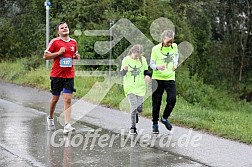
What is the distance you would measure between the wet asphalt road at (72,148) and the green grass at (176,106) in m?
1.52

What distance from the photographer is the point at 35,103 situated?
12594mm

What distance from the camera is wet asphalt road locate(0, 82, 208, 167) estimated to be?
6852 mm

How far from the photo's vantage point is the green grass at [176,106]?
8.88 meters

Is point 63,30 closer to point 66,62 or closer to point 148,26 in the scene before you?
point 66,62

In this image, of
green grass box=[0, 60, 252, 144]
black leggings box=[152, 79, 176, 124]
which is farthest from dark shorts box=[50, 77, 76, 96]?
green grass box=[0, 60, 252, 144]

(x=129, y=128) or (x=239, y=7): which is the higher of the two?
(x=239, y=7)

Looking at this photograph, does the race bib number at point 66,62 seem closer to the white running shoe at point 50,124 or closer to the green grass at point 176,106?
the white running shoe at point 50,124

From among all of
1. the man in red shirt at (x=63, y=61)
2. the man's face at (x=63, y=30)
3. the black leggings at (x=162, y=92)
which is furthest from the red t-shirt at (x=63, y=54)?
the black leggings at (x=162, y=92)

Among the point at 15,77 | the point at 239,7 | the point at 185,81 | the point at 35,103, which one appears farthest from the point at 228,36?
the point at 35,103

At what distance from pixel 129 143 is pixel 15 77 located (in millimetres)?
11053

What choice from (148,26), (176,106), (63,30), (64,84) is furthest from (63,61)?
(148,26)

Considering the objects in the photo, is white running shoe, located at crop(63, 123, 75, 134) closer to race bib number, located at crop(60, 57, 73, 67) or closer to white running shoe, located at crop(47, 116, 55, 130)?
white running shoe, located at crop(47, 116, 55, 130)

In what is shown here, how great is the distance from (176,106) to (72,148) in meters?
4.84

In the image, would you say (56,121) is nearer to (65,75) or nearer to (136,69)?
(65,75)
